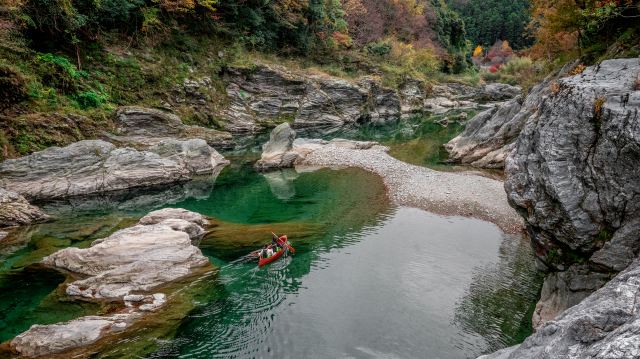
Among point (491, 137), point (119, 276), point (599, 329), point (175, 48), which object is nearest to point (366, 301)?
point (599, 329)

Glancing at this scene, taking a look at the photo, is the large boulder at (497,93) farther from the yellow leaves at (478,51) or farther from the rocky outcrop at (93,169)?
the rocky outcrop at (93,169)

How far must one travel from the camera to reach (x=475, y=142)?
3069 cm

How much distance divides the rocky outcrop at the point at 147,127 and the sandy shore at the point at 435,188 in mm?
10731

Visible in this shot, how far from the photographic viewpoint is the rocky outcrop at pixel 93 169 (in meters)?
22.7

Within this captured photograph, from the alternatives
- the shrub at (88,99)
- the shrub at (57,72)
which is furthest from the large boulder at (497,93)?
the shrub at (57,72)

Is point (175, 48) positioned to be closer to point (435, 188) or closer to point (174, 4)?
point (174, 4)

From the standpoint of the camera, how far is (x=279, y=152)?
32750 millimetres

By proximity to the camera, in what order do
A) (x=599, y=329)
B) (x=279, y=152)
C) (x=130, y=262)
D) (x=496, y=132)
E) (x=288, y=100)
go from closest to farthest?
1. (x=599, y=329)
2. (x=130, y=262)
3. (x=496, y=132)
4. (x=279, y=152)
5. (x=288, y=100)

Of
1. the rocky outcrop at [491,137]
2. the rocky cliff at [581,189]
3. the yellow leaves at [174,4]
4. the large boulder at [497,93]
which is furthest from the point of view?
the large boulder at [497,93]

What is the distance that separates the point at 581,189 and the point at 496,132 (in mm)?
22009

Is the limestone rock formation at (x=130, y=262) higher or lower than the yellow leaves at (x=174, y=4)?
lower

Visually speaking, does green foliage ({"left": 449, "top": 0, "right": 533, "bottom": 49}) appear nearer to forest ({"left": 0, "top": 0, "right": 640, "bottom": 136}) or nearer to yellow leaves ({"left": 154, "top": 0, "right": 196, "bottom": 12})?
forest ({"left": 0, "top": 0, "right": 640, "bottom": 136})

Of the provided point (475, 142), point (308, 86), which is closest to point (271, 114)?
point (308, 86)

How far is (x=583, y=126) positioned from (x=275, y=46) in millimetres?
46649
